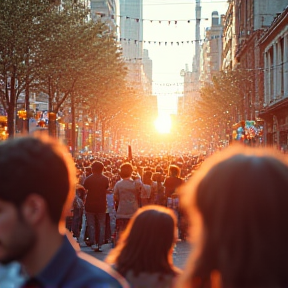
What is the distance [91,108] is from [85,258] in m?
76.3

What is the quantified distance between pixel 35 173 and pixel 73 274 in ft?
1.23

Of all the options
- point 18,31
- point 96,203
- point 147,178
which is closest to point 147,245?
point 96,203

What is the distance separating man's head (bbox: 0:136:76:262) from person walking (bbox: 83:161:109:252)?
13.6m

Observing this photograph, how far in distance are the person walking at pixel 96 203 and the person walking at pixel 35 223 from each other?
535 inches

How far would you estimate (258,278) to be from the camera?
242cm

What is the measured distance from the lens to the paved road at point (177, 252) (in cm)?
1588

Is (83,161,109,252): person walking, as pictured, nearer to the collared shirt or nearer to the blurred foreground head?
the collared shirt

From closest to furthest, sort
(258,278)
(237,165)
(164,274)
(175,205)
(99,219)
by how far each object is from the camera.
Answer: (258,278) → (237,165) → (164,274) → (99,219) → (175,205)

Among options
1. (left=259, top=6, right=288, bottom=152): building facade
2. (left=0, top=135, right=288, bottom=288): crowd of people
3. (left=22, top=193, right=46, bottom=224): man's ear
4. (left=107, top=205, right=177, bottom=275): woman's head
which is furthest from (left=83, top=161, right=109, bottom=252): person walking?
(left=259, top=6, right=288, bottom=152): building facade

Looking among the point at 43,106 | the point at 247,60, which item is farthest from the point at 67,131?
the point at 247,60

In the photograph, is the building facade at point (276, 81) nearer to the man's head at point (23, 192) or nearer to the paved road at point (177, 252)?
the paved road at point (177, 252)

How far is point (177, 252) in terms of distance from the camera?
1723 centimetres

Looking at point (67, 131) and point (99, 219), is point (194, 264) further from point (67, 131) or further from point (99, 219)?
point (67, 131)

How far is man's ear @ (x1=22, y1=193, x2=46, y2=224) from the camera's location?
2895 mm
